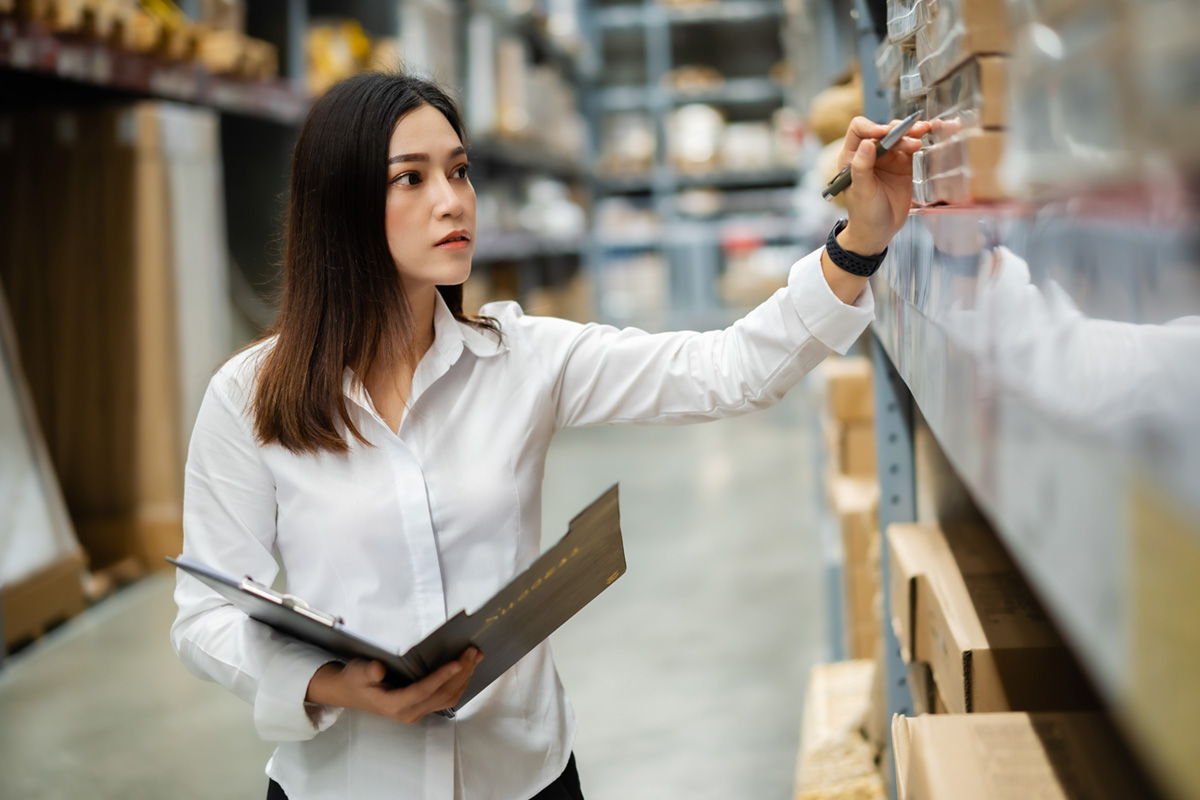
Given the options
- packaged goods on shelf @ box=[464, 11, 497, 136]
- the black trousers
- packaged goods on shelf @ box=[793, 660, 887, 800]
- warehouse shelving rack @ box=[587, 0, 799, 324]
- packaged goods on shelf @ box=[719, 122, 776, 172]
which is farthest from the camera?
warehouse shelving rack @ box=[587, 0, 799, 324]

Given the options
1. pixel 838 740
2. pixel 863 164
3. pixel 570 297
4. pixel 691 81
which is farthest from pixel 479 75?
pixel 863 164

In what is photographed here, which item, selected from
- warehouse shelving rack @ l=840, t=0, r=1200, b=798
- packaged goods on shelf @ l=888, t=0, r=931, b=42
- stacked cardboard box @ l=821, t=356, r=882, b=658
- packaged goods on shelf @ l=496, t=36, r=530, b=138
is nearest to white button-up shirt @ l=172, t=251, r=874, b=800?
packaged goods on shelf @ l=888, t=0, r=931, b=42

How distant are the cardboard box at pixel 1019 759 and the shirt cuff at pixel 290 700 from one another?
561mm

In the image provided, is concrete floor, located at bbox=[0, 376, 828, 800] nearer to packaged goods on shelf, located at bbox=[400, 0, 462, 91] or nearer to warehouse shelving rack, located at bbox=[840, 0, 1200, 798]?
warehouse shelving rack, located at bbox=[840, 0, 1200, 798]

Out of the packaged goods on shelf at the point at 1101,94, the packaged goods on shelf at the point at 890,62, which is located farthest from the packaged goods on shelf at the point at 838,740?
the packaged goods on shelf at the point at 1101,94

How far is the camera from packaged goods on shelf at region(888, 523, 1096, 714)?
91cm

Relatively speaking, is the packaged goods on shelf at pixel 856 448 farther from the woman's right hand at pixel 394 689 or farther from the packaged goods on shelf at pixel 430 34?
the packaged goods on shelf at pixel 430 34

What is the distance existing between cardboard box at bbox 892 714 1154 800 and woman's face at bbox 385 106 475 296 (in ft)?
2.18

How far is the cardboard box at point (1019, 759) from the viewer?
2.21ft

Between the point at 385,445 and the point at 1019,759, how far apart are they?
68 centimetres

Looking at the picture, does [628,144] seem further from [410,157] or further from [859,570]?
[410,157]

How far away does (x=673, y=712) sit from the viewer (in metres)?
2.36

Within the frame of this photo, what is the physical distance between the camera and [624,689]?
2.50 m

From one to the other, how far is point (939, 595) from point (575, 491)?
3374mm
